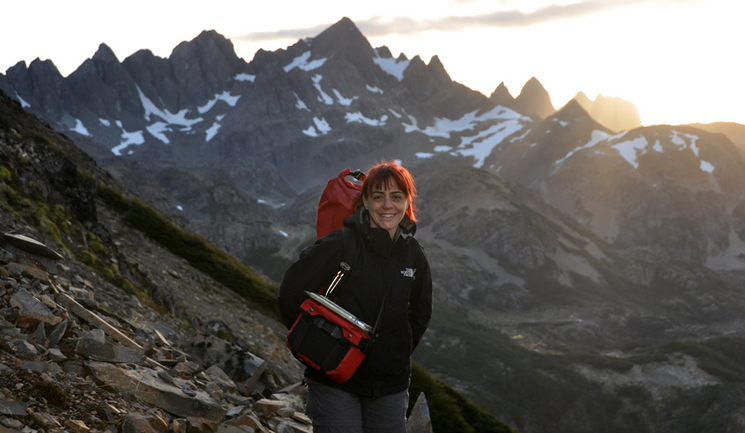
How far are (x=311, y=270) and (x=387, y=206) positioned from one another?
1.08 meters

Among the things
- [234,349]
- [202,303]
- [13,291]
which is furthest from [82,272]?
[202,303]

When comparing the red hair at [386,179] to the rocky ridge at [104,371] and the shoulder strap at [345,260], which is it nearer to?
the shoulder strap at [345,260]

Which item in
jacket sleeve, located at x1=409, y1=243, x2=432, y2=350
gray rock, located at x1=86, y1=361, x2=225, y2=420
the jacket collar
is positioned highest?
the jacket collar

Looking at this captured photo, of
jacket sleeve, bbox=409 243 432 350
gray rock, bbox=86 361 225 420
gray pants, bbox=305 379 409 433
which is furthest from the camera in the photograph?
gray rock, bbox=86 361 225 420

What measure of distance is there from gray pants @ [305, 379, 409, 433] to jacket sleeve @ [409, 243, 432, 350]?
79cm

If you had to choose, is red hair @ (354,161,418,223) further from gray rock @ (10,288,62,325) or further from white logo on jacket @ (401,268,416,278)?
gray rock @ (10,288,62,325)

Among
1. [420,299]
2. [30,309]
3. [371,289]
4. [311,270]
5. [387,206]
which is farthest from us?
[30,309]

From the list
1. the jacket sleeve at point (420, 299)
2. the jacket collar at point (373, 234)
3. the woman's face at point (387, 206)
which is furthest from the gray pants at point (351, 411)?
the woman's face at point (387, 206)

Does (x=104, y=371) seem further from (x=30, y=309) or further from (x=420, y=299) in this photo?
(x=420, y=299)

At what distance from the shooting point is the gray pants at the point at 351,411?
6.44 meters

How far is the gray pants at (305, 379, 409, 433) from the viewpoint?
21.1ft

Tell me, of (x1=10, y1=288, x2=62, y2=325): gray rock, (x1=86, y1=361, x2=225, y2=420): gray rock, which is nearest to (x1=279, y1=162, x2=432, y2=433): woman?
(x1=86, y1=361, x2=225, y2=420): gray rock

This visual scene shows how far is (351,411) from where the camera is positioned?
6.48 m

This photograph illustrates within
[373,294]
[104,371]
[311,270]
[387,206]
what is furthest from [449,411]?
[311,270]
